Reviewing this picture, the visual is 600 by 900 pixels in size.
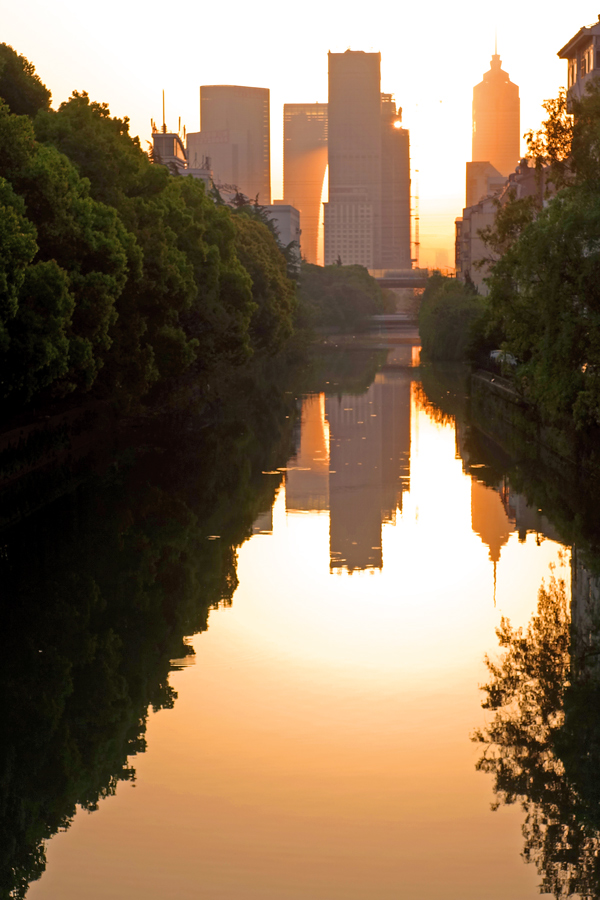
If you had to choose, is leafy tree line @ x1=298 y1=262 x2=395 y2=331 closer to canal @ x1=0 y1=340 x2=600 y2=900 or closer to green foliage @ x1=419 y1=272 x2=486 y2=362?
green foliage @ x1=419 y1=272 x2=486 y2=362

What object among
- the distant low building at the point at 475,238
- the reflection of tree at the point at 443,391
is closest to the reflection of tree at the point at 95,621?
the reflection of tree at the point at 443,391

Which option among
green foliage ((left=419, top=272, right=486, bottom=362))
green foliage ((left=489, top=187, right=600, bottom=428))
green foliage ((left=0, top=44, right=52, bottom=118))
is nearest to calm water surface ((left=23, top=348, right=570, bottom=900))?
green foliage ((left=489, top=187, right=600, bottom=428))

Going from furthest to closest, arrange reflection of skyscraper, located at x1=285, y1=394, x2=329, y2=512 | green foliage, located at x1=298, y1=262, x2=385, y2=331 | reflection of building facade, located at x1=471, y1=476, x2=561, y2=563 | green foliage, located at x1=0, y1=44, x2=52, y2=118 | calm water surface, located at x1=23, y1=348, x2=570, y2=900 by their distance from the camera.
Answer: green foliage, located at x1=298, y1=262, x2=385, y2=331 < green foliage, located at x1=0, y1=44, x2=52, y2=118 < reflection of skyscraper, located at x1=285, y1=394, x2=329, y2=512 < reflection of building facade, located at x1=471, y1=476, x2=561, y2=563 < calm water surface, located at x1=23, y1=348, x2=570, y2=900

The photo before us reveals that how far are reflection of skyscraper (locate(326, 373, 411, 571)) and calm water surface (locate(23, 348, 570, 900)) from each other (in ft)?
0.84

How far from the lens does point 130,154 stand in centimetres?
4384

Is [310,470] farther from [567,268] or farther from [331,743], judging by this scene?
[331,743]

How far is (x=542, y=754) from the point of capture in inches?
474

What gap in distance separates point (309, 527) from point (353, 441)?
19525mm

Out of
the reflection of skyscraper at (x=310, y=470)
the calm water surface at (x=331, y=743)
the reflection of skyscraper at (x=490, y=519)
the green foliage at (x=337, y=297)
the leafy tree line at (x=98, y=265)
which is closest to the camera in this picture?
the calm water surface at (x=331, y=743)

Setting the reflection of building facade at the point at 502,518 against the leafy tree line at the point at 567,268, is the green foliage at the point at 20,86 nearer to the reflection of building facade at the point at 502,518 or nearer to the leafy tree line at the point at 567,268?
the leafy tree line at the point at 567,268

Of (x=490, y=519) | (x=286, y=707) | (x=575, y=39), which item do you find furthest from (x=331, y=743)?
(x=575, y=39)

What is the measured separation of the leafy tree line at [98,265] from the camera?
91.9 feet

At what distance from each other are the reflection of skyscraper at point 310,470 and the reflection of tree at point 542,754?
13.2m

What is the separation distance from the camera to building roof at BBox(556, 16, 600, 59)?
65.3 metres
